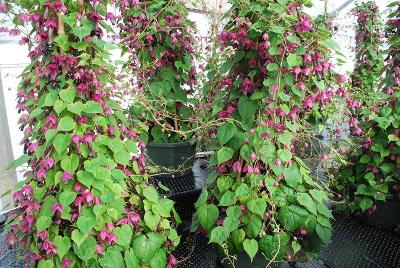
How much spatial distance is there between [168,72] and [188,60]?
0.14 meters

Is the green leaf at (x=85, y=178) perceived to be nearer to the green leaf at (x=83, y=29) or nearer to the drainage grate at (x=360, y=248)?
the green leaf at (x=83, y=29)

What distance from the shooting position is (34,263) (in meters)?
1.27

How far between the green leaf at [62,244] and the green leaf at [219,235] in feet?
1.58

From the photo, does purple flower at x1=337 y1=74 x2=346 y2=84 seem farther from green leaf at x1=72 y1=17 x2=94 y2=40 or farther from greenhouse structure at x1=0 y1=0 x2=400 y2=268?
green leaf at x1=72 y1=17 x2=94 y2=40

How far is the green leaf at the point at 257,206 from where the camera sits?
1.33 m

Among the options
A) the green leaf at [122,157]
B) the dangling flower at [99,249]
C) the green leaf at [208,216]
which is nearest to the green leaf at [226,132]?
the green leaf at [208,216]

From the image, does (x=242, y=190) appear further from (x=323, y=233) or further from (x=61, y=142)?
(x=61, y=142)

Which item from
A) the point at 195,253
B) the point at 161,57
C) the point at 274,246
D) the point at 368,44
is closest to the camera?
the point at 274,246

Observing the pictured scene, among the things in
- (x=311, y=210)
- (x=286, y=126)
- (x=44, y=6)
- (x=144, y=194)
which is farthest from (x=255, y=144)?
(x=44, y=6)

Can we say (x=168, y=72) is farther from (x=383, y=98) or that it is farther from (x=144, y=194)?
(x=383, y=98)

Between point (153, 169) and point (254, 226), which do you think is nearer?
point (254, 226)

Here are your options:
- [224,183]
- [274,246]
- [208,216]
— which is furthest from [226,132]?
[274,246]

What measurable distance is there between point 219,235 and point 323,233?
384 millimetres

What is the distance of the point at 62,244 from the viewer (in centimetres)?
120
